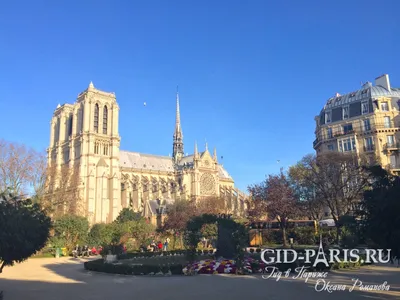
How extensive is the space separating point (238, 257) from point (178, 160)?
89817 mm

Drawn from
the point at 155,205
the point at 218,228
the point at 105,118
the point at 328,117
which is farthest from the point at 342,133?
the point at 105,118

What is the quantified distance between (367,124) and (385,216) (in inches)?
1646

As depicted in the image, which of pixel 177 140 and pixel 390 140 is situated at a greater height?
pixel 177 140

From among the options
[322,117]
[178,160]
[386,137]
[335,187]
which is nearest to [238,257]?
[335,187]

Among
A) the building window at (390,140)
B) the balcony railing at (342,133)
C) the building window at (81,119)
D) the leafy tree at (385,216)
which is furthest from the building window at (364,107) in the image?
the building window at (81,119)

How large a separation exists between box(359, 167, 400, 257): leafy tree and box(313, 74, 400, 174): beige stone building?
3645 centimetres

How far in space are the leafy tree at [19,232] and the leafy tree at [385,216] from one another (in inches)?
433

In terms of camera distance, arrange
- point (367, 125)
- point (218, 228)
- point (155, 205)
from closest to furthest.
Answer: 1. point (218, 228)
2. point (367, 125)
3. point (155, 205)

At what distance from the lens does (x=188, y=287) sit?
1464 centimetres

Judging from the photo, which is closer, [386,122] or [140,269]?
[140,269]

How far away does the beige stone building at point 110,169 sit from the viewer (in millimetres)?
74875

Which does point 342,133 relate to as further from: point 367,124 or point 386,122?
point 386,122

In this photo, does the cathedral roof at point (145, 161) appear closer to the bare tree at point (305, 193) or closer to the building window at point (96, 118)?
the building window at point (96, 118)

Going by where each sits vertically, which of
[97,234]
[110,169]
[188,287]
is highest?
[110,169]
